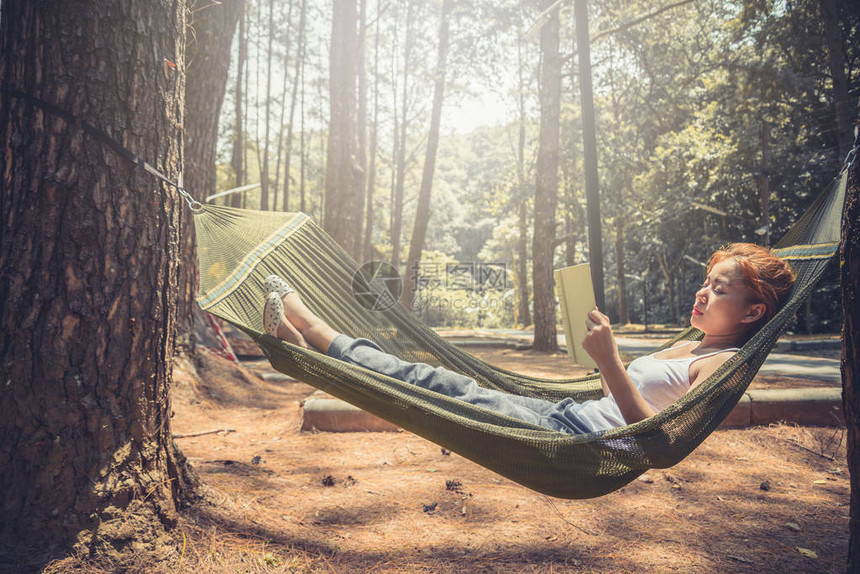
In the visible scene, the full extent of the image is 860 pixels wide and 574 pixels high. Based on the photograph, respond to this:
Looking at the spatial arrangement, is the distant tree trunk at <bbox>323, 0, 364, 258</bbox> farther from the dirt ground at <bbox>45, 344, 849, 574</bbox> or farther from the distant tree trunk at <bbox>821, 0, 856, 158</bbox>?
the distant tree trunk at <bbox>821, 0, 856, 158</bbox>

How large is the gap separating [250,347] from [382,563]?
4.52m

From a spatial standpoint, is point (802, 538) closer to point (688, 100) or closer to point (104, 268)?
point (104, 268)

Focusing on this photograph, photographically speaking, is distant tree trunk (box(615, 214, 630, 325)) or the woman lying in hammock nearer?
the woman lying in hammock

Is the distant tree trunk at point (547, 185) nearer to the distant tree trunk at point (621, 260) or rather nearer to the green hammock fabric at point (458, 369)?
the distant tree trunk at point (621, 260)

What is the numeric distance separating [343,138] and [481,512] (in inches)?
174

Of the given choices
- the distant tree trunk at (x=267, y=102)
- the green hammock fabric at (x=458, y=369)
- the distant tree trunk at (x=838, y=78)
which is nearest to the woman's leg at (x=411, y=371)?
the green hammock fabric at (x=458, y=369)

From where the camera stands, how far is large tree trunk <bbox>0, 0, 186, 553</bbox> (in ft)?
4.15

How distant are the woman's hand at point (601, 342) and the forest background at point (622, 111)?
9.78 feet

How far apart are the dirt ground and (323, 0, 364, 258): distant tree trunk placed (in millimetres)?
2818

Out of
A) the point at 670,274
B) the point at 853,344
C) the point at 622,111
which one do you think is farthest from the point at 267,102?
the point at 853,344

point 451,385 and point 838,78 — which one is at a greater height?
point 838,78

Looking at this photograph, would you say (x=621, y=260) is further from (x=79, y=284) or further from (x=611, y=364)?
(x=79, y=284)

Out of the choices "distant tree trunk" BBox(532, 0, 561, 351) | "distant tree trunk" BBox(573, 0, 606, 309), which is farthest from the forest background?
"distant tree trunk" BBox(573, 0, 606, 309)

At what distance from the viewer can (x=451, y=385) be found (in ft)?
5.58
